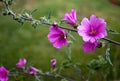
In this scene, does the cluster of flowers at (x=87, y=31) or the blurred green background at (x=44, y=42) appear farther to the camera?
the blurred green background at (x=44, y=42)

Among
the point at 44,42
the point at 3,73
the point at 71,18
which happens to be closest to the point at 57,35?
the point at 71,18

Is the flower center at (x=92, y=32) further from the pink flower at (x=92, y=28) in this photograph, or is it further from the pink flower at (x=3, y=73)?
the pink flower at (x=3, y=73)

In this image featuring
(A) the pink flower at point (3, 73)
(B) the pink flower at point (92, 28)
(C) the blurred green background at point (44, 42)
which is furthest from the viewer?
(C) the blurred green background at point (44, 42)

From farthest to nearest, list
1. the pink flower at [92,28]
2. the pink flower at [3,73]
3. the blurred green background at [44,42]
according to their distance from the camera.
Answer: the blurred green background at [44,42] → the pink flower at [3,73] → the pink flower at [92,28]

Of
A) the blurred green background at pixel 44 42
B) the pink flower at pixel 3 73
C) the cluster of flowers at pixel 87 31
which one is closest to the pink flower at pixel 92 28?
the cluster of flowers at pixel 87 31

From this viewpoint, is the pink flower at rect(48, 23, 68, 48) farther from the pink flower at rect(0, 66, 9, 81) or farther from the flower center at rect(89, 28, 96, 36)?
the pink flower at rect(0, 66, 9, 81)

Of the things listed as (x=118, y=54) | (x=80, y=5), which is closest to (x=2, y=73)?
(x=118, y=54)

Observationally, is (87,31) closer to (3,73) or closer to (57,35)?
(57,35)

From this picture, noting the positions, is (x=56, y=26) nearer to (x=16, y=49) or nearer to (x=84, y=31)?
(x=84, y=31)

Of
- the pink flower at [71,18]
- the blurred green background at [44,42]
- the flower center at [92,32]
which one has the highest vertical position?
the pink flower at [71,18]
